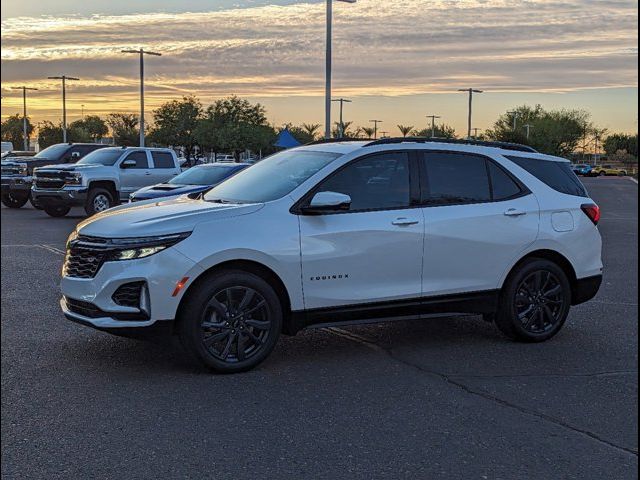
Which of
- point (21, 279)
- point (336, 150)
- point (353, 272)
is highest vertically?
point (336, 150)

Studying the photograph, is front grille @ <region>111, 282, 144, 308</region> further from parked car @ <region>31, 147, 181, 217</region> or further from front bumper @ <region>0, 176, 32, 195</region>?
front bumper @ <region>0, 176, 32, 195</region>

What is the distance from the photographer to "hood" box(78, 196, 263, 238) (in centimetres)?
584

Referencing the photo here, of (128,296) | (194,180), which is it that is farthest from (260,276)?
Result: (194,180)

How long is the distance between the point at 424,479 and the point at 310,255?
2419 millimetres

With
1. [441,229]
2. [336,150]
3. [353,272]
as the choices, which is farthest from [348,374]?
[336,150]

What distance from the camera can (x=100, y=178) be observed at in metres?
21.2

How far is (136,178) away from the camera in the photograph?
71.2 ft

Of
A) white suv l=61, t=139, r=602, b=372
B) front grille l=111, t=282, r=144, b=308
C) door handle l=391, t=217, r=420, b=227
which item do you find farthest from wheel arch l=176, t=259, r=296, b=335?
door handle l=391, t=217, r=420, b=227

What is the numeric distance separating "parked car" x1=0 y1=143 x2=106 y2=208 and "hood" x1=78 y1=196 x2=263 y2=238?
18040mm

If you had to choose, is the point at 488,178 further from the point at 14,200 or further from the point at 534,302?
the point at 14,200

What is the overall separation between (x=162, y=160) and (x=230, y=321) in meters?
17.2

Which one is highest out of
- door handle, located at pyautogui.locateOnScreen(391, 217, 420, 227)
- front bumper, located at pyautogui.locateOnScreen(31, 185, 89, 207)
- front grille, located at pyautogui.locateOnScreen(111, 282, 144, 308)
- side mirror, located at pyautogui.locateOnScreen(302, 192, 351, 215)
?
side mirror, located at pyautogui.locateOnScreen(302, 192, 351, 215)

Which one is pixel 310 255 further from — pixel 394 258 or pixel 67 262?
pixel 67 262

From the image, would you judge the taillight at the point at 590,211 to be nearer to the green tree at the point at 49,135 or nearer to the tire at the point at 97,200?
the tire at the point at 97,200
